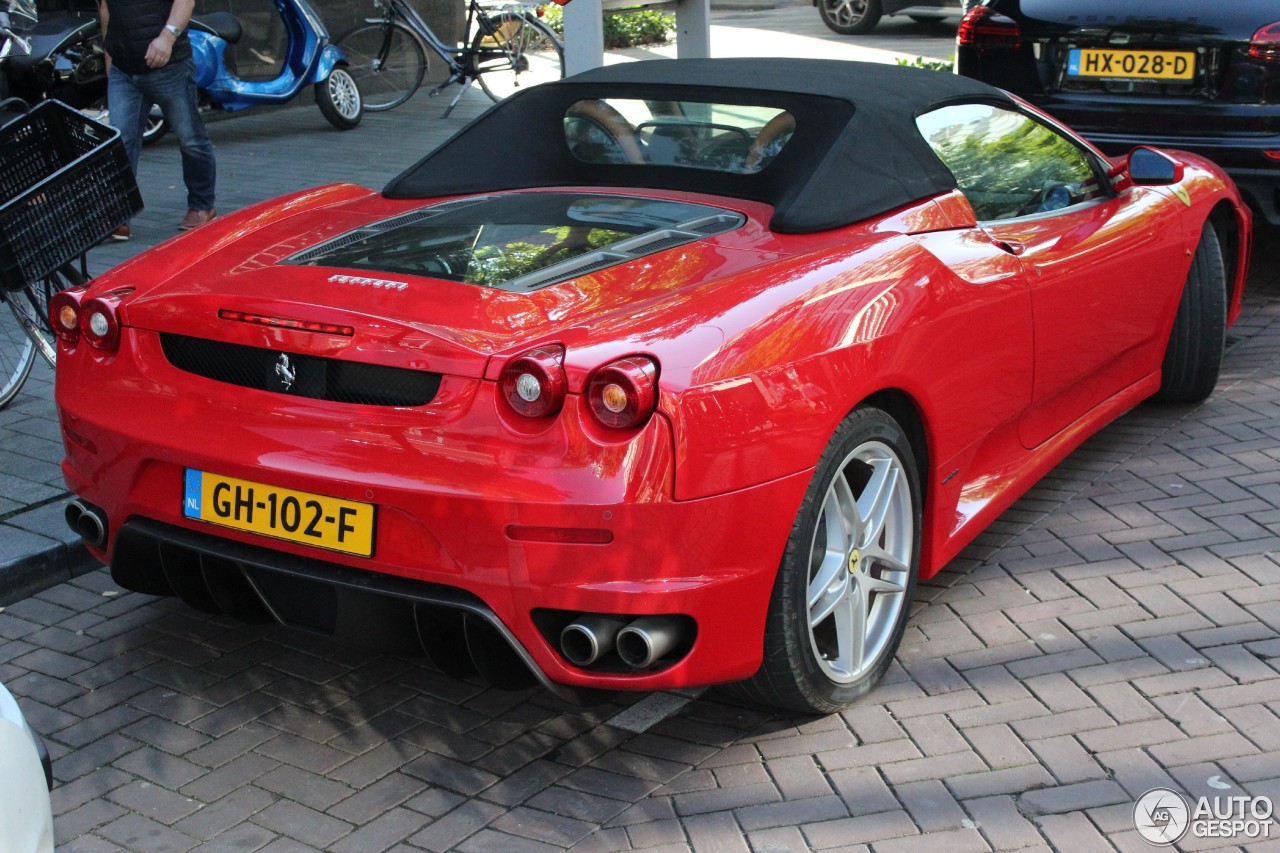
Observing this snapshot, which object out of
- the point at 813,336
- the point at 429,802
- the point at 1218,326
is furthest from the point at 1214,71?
the point at 429,802

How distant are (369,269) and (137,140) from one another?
520cm

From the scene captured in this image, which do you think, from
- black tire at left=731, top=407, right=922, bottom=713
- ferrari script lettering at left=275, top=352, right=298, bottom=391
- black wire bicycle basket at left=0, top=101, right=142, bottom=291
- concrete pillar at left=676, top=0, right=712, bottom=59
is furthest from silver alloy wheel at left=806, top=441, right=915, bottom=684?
concrete pillar at left=676, top=0, right=712, bottom=59

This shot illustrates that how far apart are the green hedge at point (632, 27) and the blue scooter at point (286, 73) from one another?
634cm

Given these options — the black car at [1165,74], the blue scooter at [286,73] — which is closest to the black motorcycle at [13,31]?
the blue scooter at [286,73]

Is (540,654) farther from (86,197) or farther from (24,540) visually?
(86,197)

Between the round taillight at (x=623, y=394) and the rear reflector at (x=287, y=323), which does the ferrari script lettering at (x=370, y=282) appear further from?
the round taillight at (x=623, y=394)

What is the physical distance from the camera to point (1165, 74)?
686cm

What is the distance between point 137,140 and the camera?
7961 millimetres

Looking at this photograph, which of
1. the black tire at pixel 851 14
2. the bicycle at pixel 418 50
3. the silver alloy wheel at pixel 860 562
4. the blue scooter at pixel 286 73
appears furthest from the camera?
the black tire at pixel 851 14

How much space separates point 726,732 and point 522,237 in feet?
4.28

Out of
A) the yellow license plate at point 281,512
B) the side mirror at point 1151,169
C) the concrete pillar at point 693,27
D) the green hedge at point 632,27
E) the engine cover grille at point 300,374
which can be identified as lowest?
the green hedge at point 632,27

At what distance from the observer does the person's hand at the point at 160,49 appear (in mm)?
7664

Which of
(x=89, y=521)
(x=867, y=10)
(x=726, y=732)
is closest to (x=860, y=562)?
(x=726, y=732)

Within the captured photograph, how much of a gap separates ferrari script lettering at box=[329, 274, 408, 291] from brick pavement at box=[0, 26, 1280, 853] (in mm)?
1045
